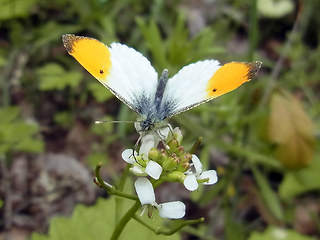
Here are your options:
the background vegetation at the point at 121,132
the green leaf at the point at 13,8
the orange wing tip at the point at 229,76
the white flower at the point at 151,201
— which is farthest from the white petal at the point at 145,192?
the green leaf at the point at 13,8

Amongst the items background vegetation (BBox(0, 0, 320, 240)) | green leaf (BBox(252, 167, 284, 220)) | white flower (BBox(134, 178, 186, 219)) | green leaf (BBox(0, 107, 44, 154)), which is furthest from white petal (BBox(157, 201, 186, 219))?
green leaf (BBox(252, 167, 284, 220))

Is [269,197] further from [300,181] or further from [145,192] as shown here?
[145,192]

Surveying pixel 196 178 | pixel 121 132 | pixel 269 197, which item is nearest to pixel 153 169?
pixel 196 178

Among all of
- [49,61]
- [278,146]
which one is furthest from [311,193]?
[49,61]

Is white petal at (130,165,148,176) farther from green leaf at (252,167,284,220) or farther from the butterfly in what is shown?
green leaf at (252,167,284,220)

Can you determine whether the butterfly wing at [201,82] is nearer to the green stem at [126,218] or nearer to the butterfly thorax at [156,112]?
the butterfly thorax at [156,112]

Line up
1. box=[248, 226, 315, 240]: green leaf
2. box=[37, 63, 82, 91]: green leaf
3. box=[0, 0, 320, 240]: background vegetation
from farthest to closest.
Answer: box=[37, 63, 82, 91]: green leaf, box=[0, 0, 320, 240]: background vegetation, box=[248, 226, 315, 240]: green leaf

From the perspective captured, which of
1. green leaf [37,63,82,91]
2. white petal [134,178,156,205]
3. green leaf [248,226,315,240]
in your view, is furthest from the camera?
green leaf [37,63,82,91]

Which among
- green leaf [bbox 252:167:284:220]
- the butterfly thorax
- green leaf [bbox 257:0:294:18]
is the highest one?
green leaf [bbox 257:0:294:18]
